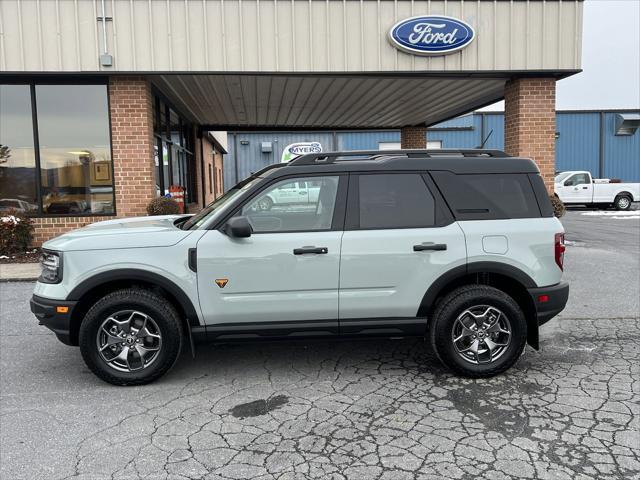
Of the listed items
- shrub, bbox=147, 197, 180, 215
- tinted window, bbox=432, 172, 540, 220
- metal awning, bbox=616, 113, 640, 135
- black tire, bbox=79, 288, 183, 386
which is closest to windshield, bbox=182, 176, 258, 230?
black tire, bbox=79, 288, 183, 386

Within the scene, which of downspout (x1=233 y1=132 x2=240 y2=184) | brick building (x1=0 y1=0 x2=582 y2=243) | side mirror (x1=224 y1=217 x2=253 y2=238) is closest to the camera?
side mirror (x1=224 y1=217 x2=253 y2=238)

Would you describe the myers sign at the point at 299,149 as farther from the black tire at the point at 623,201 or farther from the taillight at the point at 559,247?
the taillight at the point at 559,247

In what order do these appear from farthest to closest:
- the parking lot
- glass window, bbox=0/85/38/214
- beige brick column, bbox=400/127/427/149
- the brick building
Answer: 1. beige brick column, bbox=400/127/427/149
2. glass window, bbox=0/85/38/214
3. the brick building
4. the parking lot

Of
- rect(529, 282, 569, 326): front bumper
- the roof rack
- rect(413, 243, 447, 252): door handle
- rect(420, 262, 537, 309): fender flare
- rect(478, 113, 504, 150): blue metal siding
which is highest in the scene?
rect(478, 113, 504, 150): blue metal siding

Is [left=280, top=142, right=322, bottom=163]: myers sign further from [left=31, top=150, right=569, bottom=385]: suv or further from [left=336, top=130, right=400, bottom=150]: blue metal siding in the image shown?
Result: [left=31, top=150, right=569, bottom=385]: suv

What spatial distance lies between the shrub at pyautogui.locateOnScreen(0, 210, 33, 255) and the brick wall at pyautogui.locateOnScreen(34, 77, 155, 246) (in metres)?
0.30

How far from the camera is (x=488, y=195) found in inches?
169

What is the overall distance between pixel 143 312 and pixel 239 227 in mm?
1012

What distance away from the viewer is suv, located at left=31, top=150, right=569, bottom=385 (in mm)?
4035

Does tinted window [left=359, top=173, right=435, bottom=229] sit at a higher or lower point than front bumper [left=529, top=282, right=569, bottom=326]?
higher

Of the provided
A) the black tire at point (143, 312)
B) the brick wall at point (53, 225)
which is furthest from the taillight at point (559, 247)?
the brick wall at point (53, 225)

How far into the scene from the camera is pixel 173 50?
9195mm

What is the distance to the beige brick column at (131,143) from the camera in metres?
9.66

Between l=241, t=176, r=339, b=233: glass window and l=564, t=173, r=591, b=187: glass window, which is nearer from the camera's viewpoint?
l=241, t=176, r=339, b=233: glass window
